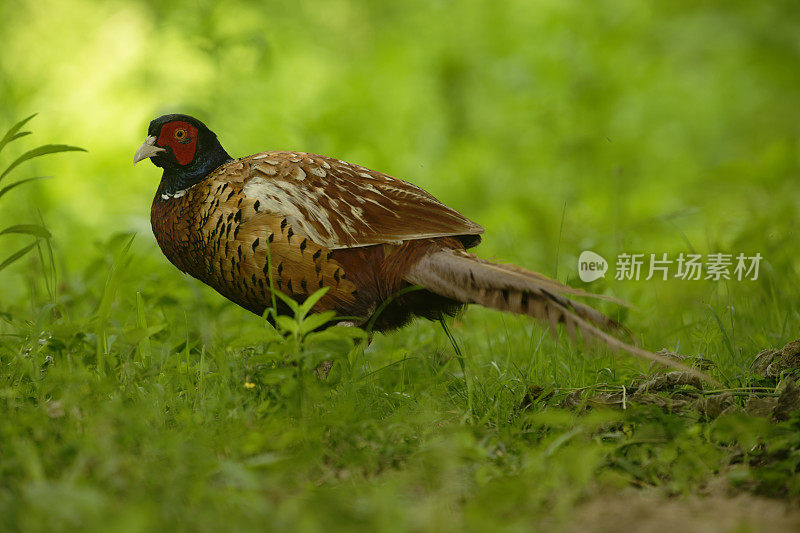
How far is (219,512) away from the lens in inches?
76.4

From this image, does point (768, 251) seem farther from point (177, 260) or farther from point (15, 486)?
point (15, 486)

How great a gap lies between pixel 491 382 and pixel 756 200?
3900 millimetres

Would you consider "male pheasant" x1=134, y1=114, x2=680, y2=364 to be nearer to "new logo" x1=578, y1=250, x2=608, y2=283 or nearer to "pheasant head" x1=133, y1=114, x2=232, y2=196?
"pheasant head" x1=133, y1=114, x2=232, y2=196

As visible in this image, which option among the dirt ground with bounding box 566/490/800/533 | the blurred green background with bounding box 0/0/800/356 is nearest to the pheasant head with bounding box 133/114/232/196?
the blurred green background with bounding box 0/0/800/356

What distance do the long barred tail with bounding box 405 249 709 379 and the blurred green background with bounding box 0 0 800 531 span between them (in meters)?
0.32

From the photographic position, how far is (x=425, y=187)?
26.3 ft

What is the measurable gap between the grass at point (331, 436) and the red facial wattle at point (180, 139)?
2.69ft

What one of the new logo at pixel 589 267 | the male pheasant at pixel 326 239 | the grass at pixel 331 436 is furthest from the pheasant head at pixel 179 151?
the new logo at pixel 589 267

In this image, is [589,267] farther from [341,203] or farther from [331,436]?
[331,436]

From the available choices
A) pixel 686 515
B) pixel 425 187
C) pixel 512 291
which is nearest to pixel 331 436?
pixel 512 291

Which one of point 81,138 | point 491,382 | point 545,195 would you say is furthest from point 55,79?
point 491,382

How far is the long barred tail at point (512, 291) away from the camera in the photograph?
2.80 meters

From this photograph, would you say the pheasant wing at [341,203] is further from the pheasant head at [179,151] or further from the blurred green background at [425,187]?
the blurred green background at [425,187]

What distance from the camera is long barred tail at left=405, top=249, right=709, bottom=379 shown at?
9.19 ft
